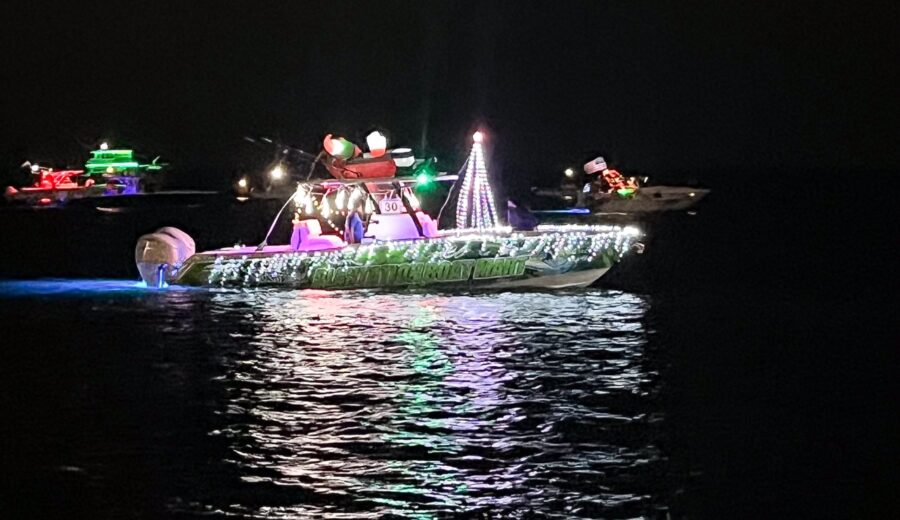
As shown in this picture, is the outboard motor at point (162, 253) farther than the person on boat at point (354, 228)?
Yes

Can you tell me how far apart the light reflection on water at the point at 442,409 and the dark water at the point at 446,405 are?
44 millimetres

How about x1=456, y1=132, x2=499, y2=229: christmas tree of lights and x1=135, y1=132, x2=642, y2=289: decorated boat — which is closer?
x1=135, y1=132, x2=642, y2=289: decorated boat

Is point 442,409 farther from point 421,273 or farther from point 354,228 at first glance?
point 354,228

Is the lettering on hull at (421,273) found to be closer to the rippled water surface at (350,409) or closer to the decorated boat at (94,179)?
the rippled water surface at (350,409)

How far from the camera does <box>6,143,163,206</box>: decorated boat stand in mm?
91938

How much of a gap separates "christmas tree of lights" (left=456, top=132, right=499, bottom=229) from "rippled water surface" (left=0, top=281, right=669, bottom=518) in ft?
7.69

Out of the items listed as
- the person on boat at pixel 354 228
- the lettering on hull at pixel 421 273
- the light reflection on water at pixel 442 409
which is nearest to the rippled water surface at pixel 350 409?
the light reflection on water at pixel 442 409

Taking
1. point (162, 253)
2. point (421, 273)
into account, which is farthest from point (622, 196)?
point (162, 253)

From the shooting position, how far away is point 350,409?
49.8 ft

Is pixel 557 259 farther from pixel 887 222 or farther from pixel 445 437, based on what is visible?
pixel 887 222

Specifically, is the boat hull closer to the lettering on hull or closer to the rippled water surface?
the lettering on hull

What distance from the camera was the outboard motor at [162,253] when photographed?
27.1 meters

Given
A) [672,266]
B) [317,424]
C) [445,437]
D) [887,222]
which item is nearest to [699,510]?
[445,437]

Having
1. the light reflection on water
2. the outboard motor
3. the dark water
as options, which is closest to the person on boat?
the dark water
